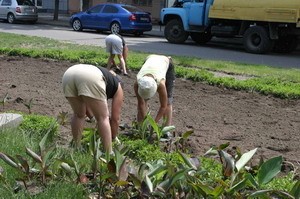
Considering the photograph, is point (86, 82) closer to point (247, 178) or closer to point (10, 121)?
point (10, 121)

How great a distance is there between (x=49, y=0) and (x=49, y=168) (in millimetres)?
43367

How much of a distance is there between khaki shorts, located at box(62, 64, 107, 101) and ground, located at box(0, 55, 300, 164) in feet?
3.66

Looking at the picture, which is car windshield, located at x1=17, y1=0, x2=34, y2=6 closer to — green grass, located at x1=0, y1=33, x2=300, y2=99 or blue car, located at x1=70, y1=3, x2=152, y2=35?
blue car, located at x1=70, y1=3, x2=152, y2=35

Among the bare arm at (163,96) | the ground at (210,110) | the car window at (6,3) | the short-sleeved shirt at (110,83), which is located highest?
the car window at (6,3)

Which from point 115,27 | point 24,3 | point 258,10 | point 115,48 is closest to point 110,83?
point 115,48

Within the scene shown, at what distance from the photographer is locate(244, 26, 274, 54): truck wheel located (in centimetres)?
1697

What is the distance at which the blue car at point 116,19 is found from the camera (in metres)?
23.3

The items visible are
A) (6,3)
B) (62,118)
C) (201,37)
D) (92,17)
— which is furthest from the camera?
(6,3)

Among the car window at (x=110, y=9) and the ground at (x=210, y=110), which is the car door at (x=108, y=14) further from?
the ground at (x=210, y=110)

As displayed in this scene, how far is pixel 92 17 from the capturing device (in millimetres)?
24578

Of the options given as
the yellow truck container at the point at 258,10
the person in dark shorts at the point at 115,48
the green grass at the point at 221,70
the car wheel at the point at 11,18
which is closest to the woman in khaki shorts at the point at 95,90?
the green grass at the point at 221,70

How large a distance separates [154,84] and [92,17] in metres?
20.1

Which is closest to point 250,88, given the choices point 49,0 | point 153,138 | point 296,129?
point 296,129

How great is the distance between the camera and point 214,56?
15.7 meters
